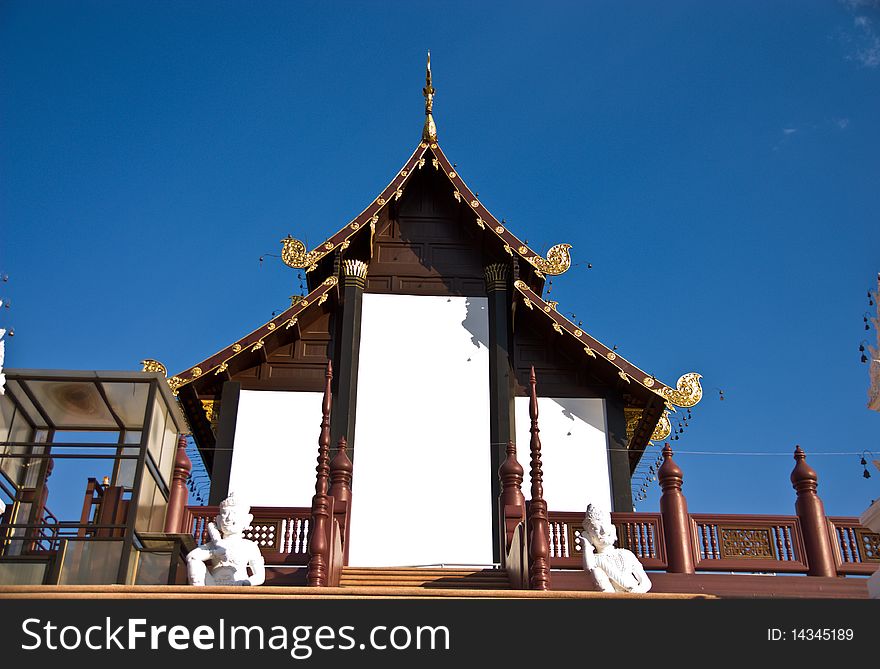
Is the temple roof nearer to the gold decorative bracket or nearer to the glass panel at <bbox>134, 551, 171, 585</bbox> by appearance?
the gold decorative bracket

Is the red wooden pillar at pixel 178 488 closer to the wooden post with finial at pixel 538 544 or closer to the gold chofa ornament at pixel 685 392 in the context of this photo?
the wooden post with finial at pixel 538 544

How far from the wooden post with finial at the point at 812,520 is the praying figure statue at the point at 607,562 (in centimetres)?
319

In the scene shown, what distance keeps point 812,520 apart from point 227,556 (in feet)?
20.3

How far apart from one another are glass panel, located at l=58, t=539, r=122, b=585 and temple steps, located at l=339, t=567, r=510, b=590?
6.96ft

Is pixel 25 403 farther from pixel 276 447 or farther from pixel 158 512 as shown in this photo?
pixel 276 447

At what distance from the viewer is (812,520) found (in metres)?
10.0

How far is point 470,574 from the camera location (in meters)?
9.13

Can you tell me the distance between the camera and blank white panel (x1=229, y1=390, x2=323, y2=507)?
12172 millimetres

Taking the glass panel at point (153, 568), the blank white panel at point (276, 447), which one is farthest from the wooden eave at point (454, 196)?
the glass panel at point (153, 568)

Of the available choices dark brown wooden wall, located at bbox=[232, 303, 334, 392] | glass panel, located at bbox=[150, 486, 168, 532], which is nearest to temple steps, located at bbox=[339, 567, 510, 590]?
glass panel, located at bbox=[150, 486, 168, 532]

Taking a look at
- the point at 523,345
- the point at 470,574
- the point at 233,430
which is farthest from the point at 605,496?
the point at 233,430

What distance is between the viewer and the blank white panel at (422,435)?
1191cm
